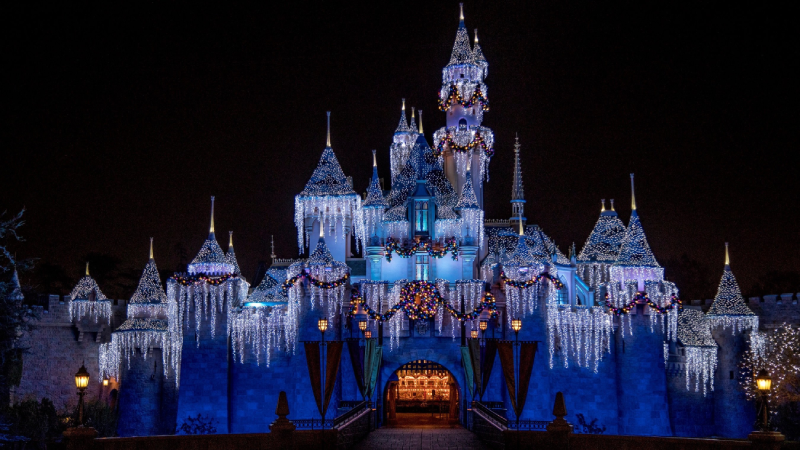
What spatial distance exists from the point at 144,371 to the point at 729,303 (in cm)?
2598

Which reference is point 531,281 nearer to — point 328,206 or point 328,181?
point 328,206

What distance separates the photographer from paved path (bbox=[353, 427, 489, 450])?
28828 millimetres

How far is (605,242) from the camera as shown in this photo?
43.3 metres

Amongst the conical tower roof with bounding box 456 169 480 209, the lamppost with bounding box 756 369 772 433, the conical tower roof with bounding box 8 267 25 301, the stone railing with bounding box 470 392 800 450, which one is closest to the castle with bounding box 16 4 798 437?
the conical tower roof with bounding box 456 169 480 209

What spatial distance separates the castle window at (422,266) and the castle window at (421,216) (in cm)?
117

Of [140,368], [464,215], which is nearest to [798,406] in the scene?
[464,215]

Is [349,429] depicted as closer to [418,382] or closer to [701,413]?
[418,382]

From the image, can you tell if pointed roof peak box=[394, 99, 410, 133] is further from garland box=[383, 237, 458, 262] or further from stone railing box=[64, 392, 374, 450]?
stone railing box=[64, 392, 374, 450]

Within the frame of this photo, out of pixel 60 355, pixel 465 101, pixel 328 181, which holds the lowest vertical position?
pixel 60 355

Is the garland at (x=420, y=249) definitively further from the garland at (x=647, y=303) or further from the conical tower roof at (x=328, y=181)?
the garland at (x=647, y=303)

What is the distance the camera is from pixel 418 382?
41.7m

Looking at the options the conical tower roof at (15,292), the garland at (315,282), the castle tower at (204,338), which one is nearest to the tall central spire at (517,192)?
the garland at (315,282)

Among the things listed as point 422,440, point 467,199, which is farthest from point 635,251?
point 422,440

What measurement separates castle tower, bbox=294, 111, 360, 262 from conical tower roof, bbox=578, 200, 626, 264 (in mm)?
11109
